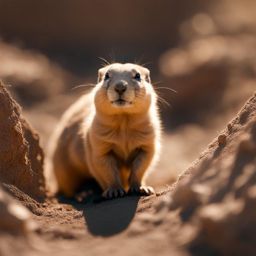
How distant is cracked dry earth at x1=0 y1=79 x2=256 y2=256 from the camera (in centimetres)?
425

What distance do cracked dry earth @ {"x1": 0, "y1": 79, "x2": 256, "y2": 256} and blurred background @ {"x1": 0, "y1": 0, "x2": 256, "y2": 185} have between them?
5643 millimetres

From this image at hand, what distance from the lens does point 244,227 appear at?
13.9 ft

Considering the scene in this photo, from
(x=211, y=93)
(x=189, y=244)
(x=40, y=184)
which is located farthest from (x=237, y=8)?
(x=189, y=244)

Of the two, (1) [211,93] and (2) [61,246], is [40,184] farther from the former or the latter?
(1) [211,93]

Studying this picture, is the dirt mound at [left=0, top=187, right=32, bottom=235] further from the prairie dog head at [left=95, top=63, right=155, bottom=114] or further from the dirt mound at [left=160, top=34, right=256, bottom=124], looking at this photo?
the dirt mound at [left=160, top=34, right=256, bottom=124]

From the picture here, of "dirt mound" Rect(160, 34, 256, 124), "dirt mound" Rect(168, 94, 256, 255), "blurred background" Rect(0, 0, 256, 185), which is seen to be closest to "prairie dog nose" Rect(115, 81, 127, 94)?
"dirt mound" Rect(168, 94, 256, 255)

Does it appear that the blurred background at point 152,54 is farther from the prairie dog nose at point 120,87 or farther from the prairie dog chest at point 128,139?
the prairie dog nose at point 120,87

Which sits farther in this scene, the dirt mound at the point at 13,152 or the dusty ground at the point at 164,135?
the dirt mound at the point at 13,152

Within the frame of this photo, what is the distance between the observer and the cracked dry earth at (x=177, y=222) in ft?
13.9

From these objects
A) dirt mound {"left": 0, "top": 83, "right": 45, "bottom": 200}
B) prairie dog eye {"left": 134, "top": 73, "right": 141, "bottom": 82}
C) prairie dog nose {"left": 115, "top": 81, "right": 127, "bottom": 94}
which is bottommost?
dirt mound {"left": 0, "top": 83, "right": 45, "bottom": 200}

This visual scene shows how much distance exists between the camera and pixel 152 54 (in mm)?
17797

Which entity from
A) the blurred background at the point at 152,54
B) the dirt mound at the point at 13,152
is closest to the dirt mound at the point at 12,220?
the dirt mound at the point at 13,152

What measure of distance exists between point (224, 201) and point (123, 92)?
2.41m

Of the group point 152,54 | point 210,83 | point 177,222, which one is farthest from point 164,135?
point 177,222
